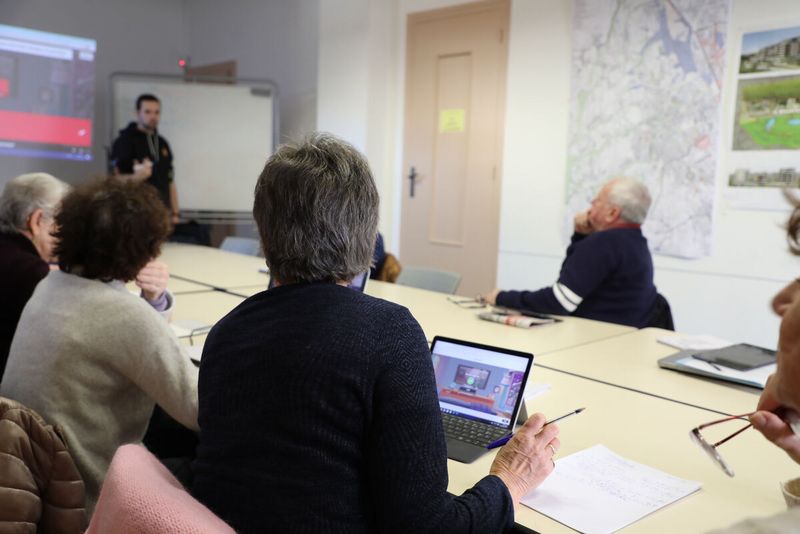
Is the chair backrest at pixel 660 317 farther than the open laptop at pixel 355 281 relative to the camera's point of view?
Yes

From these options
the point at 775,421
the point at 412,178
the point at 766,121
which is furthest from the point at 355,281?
the point at 412,178

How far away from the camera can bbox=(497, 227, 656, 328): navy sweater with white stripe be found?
2.69 metres

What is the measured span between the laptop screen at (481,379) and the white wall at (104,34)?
5648mm

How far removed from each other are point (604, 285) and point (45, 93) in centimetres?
520

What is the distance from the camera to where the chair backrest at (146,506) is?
2.63ft

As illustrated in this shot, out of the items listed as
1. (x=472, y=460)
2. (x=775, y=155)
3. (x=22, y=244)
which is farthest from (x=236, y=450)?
(x=775, y=155)

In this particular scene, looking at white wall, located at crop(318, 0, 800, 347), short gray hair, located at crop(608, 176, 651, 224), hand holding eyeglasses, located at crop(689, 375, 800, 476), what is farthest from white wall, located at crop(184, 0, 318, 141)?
hand holding eyeglasses, located at crop(689, 375, 800, 476)

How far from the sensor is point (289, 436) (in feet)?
3.08

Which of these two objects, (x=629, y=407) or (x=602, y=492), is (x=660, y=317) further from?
(x=602, y=492)

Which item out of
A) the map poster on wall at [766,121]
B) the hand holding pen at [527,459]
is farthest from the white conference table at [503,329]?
the map poster on wall at [766,121]

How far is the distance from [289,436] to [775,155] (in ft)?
11.2

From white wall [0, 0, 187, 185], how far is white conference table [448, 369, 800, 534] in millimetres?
5764

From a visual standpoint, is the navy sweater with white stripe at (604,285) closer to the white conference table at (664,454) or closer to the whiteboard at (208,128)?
the white conference table at (664,454)

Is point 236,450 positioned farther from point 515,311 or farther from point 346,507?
point 515,311
